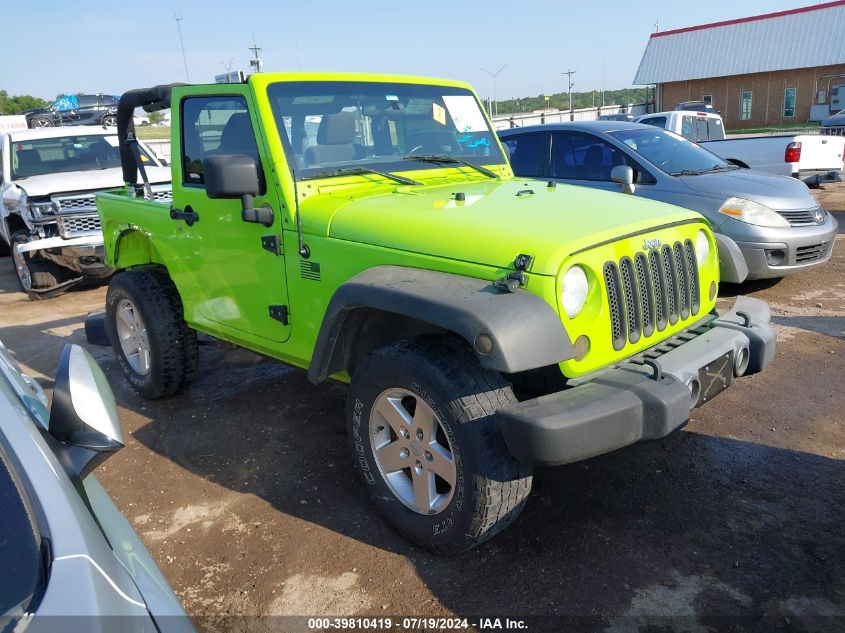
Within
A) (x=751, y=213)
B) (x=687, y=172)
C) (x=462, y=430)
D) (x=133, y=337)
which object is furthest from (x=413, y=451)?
(x=687, y=172)

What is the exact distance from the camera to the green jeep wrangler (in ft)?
8.36

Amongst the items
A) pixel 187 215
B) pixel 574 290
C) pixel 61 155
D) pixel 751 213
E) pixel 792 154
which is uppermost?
pixel 61 155

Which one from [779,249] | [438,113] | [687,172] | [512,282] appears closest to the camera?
[512,282]

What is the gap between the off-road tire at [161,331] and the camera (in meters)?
4.50

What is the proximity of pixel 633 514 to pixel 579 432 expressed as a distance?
3.44 ft

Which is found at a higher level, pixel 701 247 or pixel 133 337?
pixel 701 247

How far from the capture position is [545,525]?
3.11 meters

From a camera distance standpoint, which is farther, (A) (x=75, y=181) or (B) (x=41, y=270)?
(A) (x=75, y=181)

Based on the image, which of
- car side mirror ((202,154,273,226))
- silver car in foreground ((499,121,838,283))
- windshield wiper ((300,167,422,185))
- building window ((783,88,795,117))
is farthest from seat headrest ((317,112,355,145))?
building window ((783,88,795,117))

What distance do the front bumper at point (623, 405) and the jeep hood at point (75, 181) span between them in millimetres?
6484

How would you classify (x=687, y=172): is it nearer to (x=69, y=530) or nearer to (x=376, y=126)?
(x=376, y=126)

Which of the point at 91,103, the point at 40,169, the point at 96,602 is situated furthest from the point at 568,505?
the point at 91,103

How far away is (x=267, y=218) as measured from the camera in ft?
11.2

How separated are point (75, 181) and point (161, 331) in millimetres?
4819
